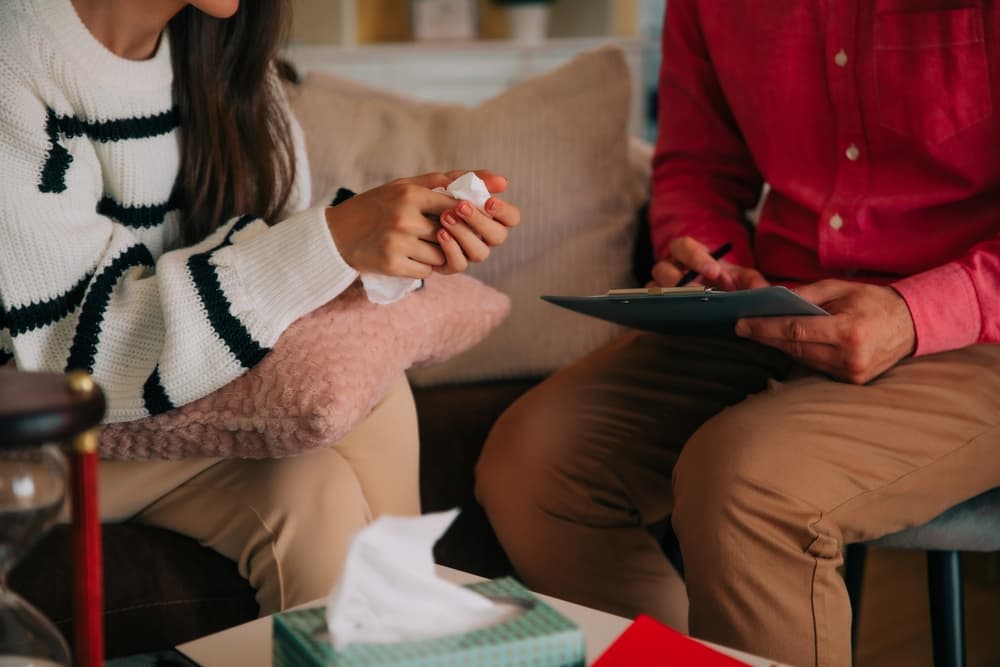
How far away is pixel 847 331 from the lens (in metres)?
1.13

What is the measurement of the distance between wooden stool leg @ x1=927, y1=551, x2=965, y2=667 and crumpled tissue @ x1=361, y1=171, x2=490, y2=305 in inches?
26.3

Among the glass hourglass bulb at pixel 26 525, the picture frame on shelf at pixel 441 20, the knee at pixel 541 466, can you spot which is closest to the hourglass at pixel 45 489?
the glass hourglass bulb at pixel 26 525

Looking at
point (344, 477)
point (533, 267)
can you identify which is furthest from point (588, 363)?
point (344, 477)

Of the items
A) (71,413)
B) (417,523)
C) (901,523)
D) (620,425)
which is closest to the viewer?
(71,413)

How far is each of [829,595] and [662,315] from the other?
325 millimetres

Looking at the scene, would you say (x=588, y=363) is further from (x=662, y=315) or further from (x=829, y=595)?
(x=829, y=595)

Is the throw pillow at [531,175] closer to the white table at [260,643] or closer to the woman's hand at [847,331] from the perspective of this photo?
the woman's hand at [847,331]

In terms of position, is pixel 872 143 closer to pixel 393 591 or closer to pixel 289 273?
pixel 289 273

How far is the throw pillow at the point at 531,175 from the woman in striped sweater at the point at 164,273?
40 cm

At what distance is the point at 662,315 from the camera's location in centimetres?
118

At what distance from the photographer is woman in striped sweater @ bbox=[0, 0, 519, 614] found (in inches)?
41.5

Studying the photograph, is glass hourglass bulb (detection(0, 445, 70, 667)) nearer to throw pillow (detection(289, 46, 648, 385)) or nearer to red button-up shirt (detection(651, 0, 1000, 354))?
red button-up shirt (detection(651, 0, 1000, 354))

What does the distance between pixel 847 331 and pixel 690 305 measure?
166 mm

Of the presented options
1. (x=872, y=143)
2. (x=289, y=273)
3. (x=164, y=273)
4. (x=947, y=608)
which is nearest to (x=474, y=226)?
(x=289, y=273)
